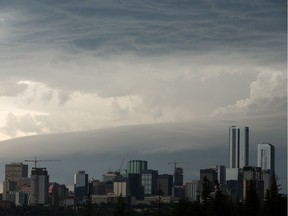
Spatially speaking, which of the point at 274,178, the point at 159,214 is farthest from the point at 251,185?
the point at 159,214

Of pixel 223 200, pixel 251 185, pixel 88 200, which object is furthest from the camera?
pixel 88 200

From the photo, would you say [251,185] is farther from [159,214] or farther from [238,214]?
[159,214]

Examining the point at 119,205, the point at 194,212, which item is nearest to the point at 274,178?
the point at 194,212

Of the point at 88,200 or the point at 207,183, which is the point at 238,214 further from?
the point at 88,200

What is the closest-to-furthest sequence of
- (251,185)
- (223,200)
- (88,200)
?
1. (223,200)
2. (251,185)
3. (88,200)

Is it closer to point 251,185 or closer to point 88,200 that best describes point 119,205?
point 88,200

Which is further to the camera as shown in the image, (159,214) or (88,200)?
(88,200)

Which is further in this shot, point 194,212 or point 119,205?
point 119,205

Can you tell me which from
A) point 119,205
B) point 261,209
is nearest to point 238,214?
point 261,209
